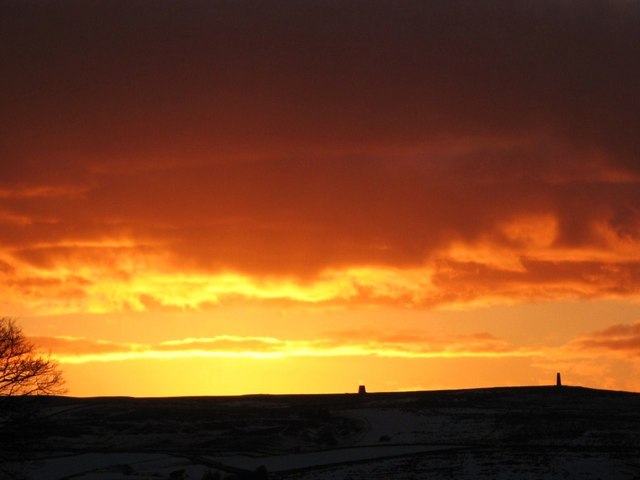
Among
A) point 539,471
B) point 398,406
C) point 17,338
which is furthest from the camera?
point 398,406

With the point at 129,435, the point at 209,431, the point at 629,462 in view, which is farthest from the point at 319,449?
the point at 629,462

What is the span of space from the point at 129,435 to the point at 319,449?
19210mm

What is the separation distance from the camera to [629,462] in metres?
63.7

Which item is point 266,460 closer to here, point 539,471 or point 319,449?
point 319,449

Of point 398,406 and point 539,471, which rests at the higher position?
point 398,406

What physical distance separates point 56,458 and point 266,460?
1541cm

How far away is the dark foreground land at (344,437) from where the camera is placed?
65.4 m

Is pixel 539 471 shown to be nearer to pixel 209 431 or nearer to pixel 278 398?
pixel 209 431

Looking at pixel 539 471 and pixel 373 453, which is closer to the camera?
pixel 539 471

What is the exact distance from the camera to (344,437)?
83875mm

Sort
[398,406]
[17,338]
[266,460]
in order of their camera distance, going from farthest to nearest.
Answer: [398,406]
[266,460]
[17,338]

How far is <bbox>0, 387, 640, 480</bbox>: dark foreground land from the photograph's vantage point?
65.4 m

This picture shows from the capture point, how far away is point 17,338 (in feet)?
176

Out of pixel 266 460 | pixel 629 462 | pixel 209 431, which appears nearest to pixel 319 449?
pixel 266 460
